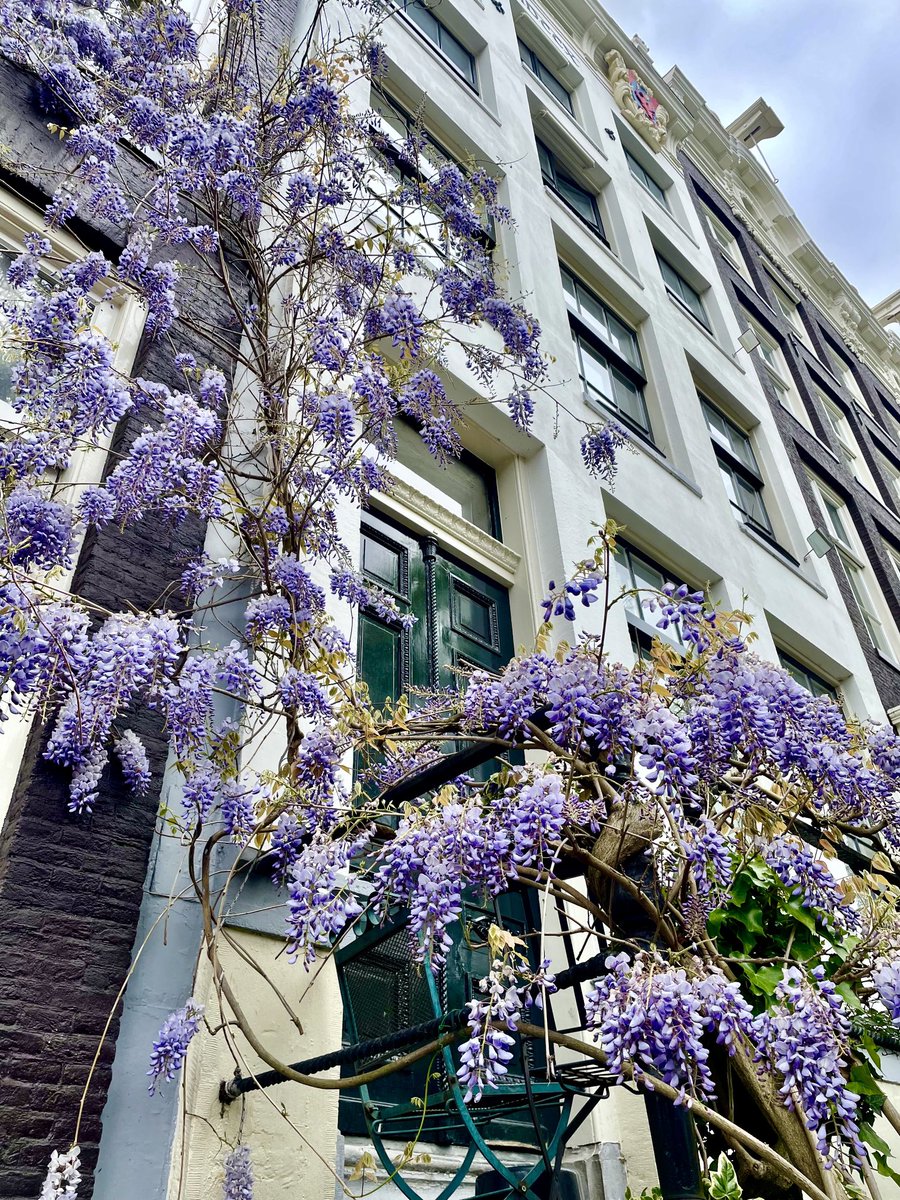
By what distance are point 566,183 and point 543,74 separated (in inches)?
88.9

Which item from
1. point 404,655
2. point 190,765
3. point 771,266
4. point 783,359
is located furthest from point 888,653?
point 190,765

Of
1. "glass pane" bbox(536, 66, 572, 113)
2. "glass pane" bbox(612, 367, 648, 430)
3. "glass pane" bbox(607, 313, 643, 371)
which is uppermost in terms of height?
"glass pane" bbox(536, 66, 572, 113)

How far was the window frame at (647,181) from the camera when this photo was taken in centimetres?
1409

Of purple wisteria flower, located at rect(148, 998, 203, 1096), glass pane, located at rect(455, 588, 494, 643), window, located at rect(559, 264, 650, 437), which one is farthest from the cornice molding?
purple wisteria flower, located at rect(148, 998, 203, 1096)

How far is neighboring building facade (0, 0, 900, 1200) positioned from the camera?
9.79ft

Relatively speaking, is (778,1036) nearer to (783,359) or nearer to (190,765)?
(190,765)

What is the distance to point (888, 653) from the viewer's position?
538 inches

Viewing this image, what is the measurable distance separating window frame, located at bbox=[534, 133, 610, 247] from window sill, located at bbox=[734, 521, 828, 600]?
4.22 m

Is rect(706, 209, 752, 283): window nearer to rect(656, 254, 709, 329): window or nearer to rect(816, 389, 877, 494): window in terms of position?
rect(816, 389, 877, 494): window

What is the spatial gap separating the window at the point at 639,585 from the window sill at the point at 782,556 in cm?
207

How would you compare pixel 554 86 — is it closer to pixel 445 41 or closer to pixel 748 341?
pixel 445 41

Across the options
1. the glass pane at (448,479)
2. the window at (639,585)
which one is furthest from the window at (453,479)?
the window at (639,585)

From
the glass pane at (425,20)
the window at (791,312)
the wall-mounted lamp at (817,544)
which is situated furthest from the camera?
the window at (791,312)

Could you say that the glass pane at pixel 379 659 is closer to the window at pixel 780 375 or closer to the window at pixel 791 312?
the window at pixel 780 375
